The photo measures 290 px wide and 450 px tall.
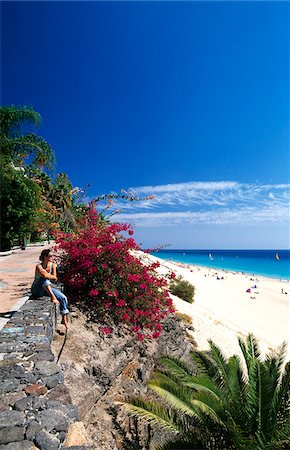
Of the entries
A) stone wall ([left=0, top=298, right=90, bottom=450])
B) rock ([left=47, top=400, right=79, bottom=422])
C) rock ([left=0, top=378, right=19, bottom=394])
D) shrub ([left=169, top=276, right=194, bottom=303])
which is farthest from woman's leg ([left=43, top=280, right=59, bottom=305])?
shrub ([left=169, top=276, right=194, bottom=303])

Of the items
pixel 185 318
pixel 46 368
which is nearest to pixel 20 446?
pixel 46 368

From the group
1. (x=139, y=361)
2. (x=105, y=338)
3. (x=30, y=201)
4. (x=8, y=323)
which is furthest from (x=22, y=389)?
(x=30, y=201)

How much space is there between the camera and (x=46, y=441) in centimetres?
262

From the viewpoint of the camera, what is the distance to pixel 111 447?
4.98m

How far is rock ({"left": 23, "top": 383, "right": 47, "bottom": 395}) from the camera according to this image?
3.34 meters

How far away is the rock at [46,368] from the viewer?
3752mm

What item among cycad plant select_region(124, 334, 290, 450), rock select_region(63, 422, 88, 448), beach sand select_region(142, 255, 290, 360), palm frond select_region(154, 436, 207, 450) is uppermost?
rock select_region(63, 422, 88, 448)

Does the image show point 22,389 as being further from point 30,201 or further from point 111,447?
point 30,201

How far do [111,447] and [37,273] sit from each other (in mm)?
3567

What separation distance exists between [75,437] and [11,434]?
0.58 m

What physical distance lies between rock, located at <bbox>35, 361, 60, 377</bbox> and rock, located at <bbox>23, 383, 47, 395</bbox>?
237mm

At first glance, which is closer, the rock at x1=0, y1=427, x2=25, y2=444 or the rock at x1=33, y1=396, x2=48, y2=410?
the rock at x1=0, y1=427, x2=25, y2=444

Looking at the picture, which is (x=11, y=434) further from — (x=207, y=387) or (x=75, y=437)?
(x=207, y=387)

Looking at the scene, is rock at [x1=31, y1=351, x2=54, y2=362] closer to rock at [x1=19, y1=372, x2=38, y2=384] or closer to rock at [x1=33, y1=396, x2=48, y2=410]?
rock at [x1=19, y1=372, x2=38, y2=384]
